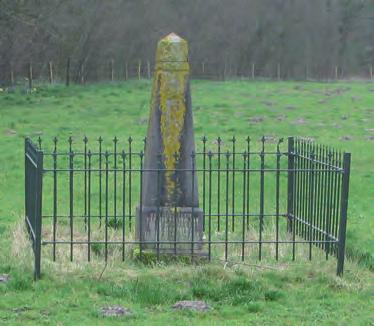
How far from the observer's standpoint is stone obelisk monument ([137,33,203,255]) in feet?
35.5

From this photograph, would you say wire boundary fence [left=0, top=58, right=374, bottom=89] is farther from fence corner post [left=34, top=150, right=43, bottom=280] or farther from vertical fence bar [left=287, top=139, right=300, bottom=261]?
fence corner post [left=34, top=150, right=43, bottom=280]

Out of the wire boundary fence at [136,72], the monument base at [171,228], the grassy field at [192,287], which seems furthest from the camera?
the wire boundary fence at [136,72]

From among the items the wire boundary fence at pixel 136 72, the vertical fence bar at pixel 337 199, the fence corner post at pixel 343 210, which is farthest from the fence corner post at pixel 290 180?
the wire boundary fence at pixel 136 72

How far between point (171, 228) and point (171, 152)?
95 centimetres

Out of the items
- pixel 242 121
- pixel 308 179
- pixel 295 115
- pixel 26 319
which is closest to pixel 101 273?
pixel 26 319

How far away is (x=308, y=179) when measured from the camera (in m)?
11.2

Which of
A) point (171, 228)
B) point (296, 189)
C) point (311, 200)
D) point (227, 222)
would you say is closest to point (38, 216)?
point (171, 228)

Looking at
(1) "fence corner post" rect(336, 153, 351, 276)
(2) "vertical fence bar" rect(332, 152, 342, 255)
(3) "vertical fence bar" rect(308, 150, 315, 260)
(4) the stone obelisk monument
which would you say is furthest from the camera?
(4) the stone obelisk monument

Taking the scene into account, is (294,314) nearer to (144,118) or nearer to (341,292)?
(341,292)

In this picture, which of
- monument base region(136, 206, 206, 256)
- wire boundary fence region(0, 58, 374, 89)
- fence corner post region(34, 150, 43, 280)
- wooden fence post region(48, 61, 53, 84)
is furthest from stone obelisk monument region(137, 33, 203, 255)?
wooden fence post region(48, 61, 53, 84)

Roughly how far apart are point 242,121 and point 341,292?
20.4m

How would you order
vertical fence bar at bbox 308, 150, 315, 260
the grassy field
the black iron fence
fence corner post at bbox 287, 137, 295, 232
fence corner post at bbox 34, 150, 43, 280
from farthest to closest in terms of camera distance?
1. fence corner post at bbox 287, 137, 295, 232
2. vertical fence bar at bbox 308, 150, 315, 260
3. the black iron fence
4. fence corner post at bbox 34, 150, 43, 280
5. the grassy field

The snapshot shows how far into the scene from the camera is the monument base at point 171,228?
1070 cm

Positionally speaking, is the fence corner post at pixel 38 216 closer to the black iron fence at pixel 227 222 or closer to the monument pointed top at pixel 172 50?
the black iron fence at pixel 227 222
